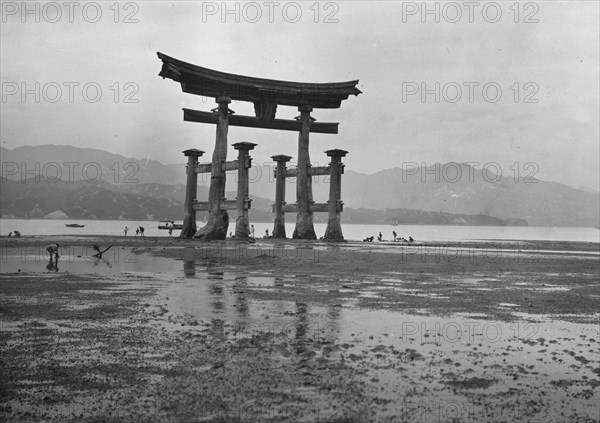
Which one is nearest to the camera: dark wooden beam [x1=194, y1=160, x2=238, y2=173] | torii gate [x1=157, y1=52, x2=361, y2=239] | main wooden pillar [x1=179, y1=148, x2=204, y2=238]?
torii gate [x1=157, y1=52, x2=361, y2=239]

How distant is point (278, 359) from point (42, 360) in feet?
9.48

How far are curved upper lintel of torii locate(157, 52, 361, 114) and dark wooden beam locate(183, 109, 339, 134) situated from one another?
0.64 metres

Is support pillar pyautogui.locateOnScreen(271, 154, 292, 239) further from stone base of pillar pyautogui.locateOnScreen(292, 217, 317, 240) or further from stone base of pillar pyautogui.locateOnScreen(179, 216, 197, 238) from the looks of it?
stone base of pillar pyautogui.locateOnScreen(179, 216, 197, 238)

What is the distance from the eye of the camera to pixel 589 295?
581 inches

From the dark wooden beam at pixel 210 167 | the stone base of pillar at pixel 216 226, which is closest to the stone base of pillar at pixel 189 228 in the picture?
the dark wooden beam at pixel 210 167

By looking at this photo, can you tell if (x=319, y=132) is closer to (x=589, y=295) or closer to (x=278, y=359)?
(x=589, y=295)

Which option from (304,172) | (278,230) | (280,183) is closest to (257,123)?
(304,172)

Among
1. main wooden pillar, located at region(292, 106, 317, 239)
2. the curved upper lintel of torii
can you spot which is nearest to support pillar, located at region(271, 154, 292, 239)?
main wooden pillar, located at region(292, 106, 317, 239)

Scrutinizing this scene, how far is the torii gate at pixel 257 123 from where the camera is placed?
38594mm

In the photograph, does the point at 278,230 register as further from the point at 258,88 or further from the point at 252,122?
the point at 258,88

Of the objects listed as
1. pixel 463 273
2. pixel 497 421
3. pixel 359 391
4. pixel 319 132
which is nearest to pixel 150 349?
pixel 359 391

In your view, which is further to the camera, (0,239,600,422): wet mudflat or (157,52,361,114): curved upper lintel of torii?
(157,52,361,114): curved upper lintel of torii

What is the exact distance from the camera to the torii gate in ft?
127

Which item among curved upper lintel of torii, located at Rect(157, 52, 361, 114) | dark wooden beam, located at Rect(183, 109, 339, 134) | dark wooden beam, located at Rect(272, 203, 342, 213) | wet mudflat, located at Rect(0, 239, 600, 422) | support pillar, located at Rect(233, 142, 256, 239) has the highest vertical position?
curved upper lintel of torii, located at Rect(157, 52, 361, 114)
